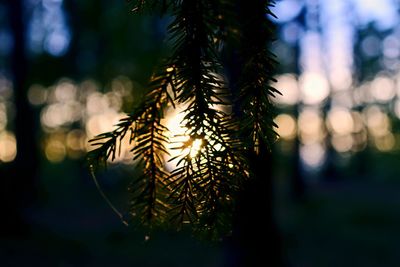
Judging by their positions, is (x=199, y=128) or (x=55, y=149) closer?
(x=199, y=128)

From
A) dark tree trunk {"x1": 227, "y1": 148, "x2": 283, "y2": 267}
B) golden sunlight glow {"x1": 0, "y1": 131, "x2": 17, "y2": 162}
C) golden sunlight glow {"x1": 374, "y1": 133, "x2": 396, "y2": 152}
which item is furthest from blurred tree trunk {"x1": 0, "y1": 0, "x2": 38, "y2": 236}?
golden sunlight glow {"x1": 374, "y1": 133, "x2": 396, "y2": 152}

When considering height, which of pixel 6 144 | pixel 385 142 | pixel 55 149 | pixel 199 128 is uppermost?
pixel 385 142

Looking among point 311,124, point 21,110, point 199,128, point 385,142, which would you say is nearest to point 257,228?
point 199,128

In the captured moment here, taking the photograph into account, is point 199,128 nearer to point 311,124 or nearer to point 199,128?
point 199,128

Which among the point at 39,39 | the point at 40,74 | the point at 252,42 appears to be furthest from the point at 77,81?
the point at 252,42

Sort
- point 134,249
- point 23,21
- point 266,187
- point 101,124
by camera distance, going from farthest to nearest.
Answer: point 101,124 → point 23,21 → point 134,249 → point 266,187

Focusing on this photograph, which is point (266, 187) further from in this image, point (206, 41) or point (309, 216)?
point (309, 216)
